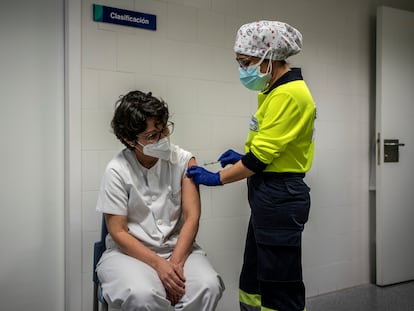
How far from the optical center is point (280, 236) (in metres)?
1.72

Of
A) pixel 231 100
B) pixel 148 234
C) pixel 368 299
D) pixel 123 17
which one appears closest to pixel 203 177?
pixel 148 234

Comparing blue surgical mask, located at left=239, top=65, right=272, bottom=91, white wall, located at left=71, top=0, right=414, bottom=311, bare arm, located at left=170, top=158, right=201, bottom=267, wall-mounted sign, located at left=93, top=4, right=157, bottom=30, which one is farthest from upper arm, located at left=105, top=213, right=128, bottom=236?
wall-mounted sign, located at left=93, top=4, right=157, bottom=30

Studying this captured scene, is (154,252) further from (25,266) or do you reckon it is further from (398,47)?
(398,47)

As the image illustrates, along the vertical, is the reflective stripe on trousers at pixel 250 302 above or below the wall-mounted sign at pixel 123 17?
below

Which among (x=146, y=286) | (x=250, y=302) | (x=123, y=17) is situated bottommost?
(x=250, y=302)

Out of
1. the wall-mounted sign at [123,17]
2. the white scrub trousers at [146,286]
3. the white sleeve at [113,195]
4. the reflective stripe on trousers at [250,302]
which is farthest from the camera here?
the wall-mounted sign at [123,17]

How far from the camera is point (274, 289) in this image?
69.1 inches

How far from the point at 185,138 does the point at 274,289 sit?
1.02m

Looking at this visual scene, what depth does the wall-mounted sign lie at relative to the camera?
82.0 inches

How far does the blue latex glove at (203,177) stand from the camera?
5.83 feet

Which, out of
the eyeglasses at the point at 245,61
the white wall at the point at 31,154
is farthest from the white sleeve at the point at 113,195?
the eyeglasses at the point at 245,61

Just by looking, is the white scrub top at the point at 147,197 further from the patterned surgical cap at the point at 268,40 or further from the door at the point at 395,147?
the door at the point at 395,147

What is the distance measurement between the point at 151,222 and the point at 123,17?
1.14 m

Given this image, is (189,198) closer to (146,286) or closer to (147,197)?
(147,197)
